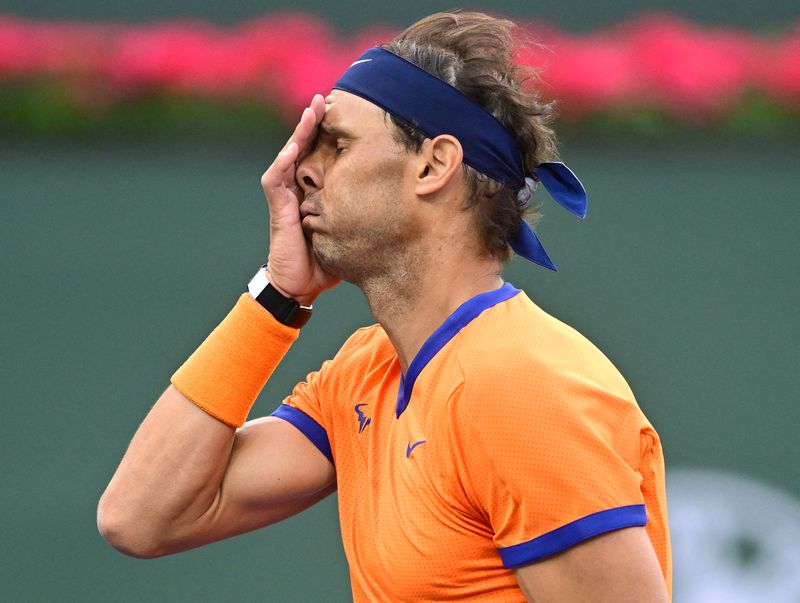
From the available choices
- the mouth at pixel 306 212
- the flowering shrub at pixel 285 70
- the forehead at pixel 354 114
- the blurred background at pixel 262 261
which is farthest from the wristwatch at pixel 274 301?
the flowering shrub at pixel 285 70

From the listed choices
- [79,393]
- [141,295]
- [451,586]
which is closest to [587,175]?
[141,295]

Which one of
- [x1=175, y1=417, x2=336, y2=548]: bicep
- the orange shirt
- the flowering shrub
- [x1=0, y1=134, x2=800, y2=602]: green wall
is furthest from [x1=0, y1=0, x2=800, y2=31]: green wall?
the orange shirt

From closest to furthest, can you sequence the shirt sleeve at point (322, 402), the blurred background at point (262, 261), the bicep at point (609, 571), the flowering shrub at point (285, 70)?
the bicep at point (609, 571) → the shirt sleeve at point (322, 402) → the blurred background at point (262, 261) → the flowering shrub at point (285, 70)

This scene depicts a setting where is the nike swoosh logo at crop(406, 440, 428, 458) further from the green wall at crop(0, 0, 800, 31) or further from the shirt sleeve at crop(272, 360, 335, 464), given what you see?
the green wall at crop(0, 0, 800, 31)

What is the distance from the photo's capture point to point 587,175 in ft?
13.8

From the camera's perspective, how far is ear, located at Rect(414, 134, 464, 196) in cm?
215

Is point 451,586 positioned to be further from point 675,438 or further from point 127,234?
point 127,234

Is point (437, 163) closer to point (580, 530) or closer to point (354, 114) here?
point (354, 114)

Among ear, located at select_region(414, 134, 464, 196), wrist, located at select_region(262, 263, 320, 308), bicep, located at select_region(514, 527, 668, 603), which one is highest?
ear, located at select_region(414, 134, 464, 196)

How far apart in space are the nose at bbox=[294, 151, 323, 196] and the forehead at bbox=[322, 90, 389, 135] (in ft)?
0.27

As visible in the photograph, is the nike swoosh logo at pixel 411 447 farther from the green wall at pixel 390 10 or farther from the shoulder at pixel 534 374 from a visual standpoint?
the green wall at pixel 390 10

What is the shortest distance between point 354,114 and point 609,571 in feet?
3.19

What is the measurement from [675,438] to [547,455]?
240 cm

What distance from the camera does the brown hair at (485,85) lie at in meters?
2.20
